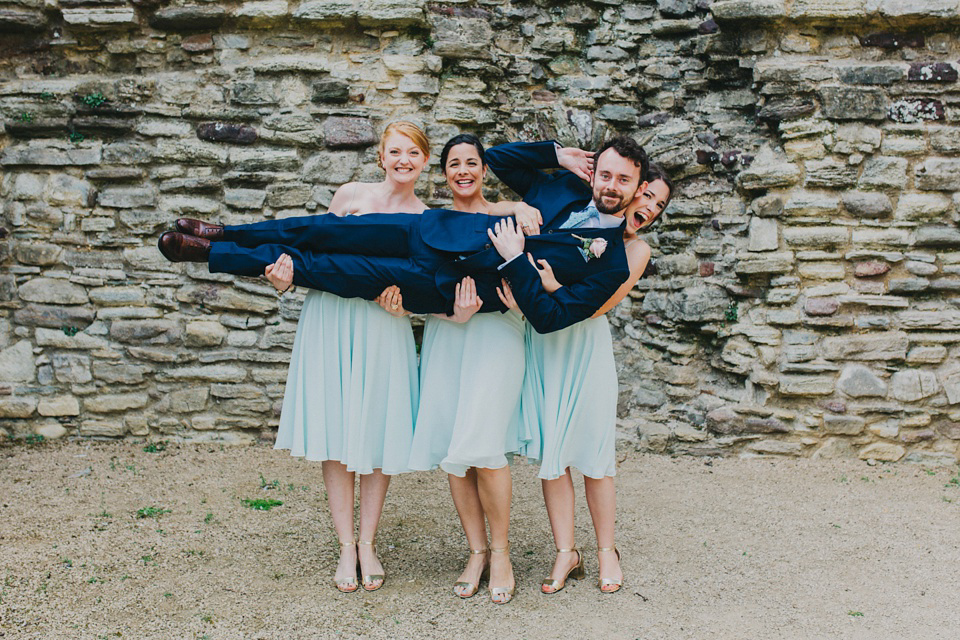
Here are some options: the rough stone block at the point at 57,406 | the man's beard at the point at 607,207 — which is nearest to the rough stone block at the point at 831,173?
the man's beard at the point at 607,207

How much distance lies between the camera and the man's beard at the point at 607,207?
308 cm

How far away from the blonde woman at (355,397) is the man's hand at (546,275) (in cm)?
66

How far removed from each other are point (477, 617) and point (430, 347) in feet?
3.55

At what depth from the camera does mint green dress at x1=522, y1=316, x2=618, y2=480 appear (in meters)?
3.23

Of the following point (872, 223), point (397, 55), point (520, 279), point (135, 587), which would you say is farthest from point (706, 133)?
point (135, 587)

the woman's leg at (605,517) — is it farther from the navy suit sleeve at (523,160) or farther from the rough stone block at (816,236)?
the rough stone block at (816,236)

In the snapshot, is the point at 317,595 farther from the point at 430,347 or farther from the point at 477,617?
the point at 430,347

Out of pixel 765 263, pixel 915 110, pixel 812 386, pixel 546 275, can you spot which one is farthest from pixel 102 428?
pixel 915 110

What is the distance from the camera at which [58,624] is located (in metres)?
3.00

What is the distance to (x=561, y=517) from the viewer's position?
336 centimetres

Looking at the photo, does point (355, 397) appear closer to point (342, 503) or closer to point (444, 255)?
point (342, 503)

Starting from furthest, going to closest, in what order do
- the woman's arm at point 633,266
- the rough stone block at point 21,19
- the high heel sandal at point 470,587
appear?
the rough stone block at point 21,19, the high heel sandal at point 470,587, the woman's arm at point 633,266

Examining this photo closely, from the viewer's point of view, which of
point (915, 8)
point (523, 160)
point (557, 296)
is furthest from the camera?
point (915, 8)

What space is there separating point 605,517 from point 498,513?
48 centimetres
